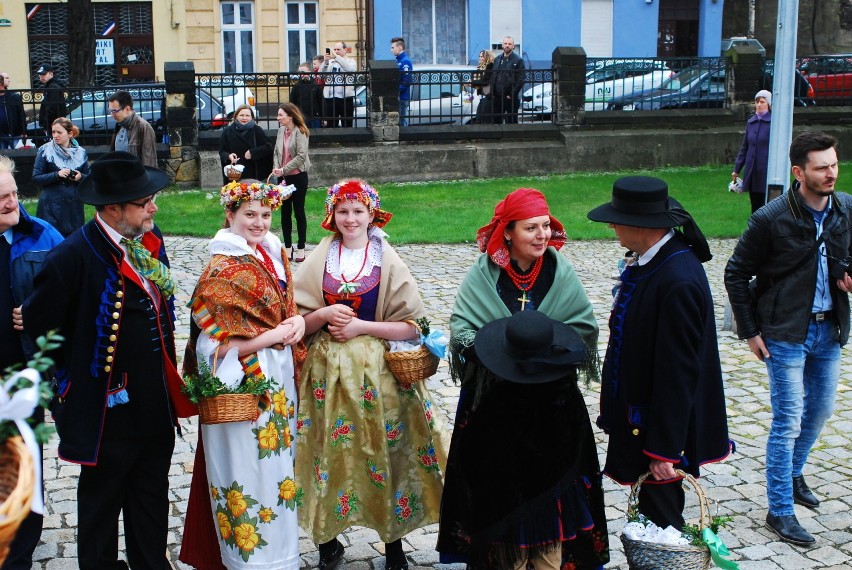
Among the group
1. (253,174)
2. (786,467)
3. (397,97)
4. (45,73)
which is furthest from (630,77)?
(786,467)

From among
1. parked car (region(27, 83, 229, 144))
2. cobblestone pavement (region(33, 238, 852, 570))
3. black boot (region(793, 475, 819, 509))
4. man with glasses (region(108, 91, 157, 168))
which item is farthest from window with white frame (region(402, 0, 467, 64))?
black boot (region(793, 475, 819, 509))

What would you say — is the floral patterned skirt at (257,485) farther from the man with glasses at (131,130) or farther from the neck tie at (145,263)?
the man with glasses at (131,130)

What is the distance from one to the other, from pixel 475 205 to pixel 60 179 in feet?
24.9

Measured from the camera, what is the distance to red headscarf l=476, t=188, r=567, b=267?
15.6ft

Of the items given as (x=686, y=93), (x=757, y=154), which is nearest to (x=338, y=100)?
(x=686, y=93)

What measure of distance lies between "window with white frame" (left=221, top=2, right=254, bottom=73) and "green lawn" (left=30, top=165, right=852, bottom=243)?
41.3 feet

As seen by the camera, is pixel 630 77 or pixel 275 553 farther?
pixel 630 77

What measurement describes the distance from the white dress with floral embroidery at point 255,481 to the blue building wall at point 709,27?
3000 centimetres

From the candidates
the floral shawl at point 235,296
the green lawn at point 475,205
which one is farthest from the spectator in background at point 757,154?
the floral shawl at point 235,296

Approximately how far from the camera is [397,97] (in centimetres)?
1933

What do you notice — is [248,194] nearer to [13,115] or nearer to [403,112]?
[13,115]

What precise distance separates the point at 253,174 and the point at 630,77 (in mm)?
9506

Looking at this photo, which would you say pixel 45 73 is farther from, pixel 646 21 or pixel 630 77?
pixel 646 21

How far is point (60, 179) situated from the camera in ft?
33.6
